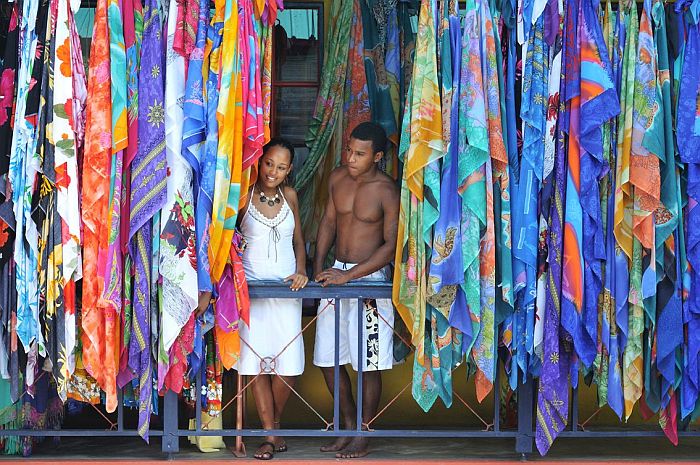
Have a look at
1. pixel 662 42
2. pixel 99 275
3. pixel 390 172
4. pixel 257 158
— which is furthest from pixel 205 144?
pixel 662 42

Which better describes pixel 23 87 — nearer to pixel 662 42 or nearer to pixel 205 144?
pixel 205 144

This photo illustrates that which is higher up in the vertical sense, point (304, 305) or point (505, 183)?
point (505, 183)

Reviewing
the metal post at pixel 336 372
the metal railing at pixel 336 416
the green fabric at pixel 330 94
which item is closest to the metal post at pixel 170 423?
the metal railing at pixel 336 416

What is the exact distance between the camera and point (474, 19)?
532cm

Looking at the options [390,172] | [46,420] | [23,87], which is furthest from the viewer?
[390,172]

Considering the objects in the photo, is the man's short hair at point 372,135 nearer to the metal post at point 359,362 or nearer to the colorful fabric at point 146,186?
the metal post at point 359,362

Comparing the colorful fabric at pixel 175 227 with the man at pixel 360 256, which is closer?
the colorful fabric at pixel 175 227

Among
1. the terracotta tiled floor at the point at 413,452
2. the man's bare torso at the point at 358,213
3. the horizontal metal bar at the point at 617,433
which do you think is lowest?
the terracotta tiled floor at the point at 413,452

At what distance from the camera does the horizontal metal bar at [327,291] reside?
5.51 metres

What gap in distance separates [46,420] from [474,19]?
114 inches

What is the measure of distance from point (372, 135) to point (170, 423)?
5.70 feet

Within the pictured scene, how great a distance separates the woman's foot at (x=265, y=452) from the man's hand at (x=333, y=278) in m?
0.85

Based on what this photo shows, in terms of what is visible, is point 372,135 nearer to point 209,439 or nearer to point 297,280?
point 297,280

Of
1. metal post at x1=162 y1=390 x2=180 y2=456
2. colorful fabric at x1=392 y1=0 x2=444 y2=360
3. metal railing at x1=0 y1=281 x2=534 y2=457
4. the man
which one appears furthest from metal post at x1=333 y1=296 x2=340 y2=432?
metal post at x1=162 y1=390 x2=180 y2=456
